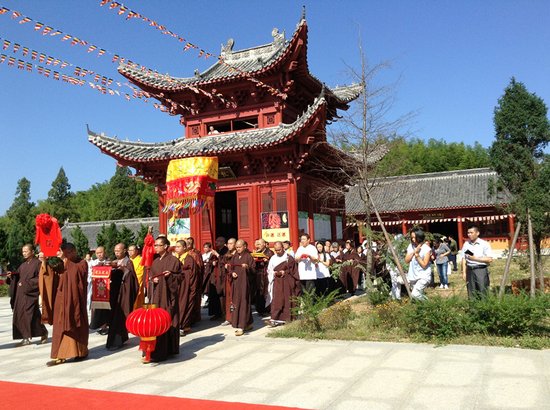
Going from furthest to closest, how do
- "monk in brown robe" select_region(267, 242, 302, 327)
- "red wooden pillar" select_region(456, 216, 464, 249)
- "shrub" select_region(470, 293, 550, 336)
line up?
"red wooden pillar" select_region(456, 216, 464, 249)
"monk in brown robe" select_region(267, 242, 302, 327)
"shrub" select_region(470, 293, 550, 336)

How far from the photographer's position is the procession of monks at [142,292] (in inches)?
281

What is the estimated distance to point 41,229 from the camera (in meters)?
7.45

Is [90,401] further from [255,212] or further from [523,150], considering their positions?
[255,212]

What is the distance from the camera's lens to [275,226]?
47.1 ft

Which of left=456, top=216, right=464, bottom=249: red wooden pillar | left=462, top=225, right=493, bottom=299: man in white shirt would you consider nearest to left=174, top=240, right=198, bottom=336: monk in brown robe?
left=462, top=225, right=493, bottom=299: man in white shirt

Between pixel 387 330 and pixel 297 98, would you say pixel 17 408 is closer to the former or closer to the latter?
pixel 387 330

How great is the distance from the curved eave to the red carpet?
458 inches

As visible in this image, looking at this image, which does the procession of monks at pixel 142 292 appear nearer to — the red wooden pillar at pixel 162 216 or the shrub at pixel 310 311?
the shrub at pixel 310 311

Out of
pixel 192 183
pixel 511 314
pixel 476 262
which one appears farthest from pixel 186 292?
pixel 511 314

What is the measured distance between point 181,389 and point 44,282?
425 cm

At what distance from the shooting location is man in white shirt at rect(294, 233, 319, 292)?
972 centimetres

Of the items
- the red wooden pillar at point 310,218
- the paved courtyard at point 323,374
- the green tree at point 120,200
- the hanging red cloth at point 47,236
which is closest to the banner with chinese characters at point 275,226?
the red wooden pillar at point 310,218

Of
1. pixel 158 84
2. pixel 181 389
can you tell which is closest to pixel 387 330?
pixel 181 389

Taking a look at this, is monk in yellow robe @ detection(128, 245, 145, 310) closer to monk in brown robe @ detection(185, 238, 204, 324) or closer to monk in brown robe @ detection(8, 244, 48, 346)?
monk in brown robe @ detection(185, 238, 204, 324)
